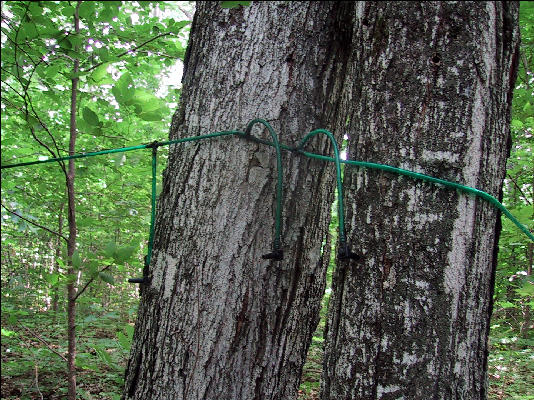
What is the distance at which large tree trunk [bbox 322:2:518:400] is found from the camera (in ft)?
2.92

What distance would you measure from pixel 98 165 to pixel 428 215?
3760mm

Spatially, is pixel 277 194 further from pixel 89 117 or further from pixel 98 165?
pixel 98 165

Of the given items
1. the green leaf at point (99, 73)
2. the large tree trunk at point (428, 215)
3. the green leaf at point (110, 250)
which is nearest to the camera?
the large tree trunk at point (428, 215)

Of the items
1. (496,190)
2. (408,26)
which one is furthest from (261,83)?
(496,190)

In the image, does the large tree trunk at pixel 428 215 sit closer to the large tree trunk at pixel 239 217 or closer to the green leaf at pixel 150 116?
the large tree trunk at pixel 239 217

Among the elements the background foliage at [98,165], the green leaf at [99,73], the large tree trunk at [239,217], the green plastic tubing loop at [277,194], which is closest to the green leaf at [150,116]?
the background foliage at [98,165]

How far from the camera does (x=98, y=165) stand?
403cm

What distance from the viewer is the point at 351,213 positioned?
3.29 feet

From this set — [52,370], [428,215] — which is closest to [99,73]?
[428,215]

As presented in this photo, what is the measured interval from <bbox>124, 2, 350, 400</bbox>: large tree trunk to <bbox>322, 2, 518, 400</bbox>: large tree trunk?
0.97 feet

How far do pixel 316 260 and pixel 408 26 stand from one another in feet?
2.53

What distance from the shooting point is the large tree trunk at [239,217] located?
1.17 m

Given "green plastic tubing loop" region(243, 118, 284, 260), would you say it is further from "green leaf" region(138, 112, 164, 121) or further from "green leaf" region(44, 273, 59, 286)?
"green leaf" region(44, 273, 59, 286)

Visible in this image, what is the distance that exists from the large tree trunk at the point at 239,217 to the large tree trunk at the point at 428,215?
29 centimetres
